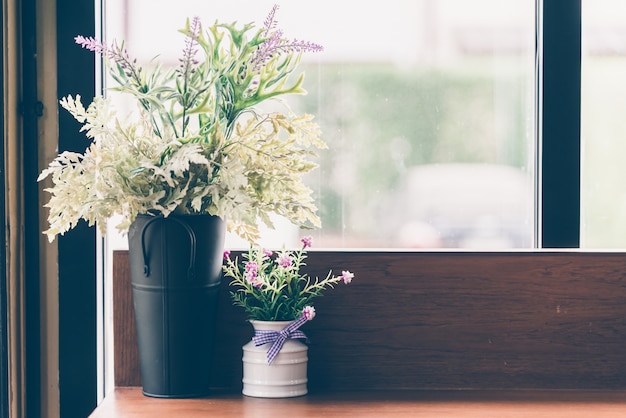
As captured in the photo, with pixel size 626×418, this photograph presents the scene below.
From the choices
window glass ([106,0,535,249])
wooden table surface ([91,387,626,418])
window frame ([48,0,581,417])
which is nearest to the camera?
wooden table surface ([91,387,626,418])

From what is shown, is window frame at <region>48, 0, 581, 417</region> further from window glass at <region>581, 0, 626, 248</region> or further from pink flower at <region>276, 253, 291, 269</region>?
pink flower at <region>276, 253, 291, 269</region>

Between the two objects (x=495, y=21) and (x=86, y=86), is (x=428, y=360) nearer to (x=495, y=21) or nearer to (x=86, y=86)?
(x=495, y=21)

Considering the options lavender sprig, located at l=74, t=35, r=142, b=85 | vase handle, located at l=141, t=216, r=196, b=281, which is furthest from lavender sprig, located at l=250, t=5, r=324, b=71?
vase handle, located at l=141, t=216, r=196, b=281

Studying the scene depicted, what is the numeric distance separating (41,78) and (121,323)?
2.19 feet

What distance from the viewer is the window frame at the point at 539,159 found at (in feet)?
6.04

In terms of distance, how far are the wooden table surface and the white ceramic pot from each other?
2 cm

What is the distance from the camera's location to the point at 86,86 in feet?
6.16

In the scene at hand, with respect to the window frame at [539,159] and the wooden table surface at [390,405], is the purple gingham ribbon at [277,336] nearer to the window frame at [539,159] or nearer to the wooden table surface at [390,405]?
the wooden table surface at [390,405]

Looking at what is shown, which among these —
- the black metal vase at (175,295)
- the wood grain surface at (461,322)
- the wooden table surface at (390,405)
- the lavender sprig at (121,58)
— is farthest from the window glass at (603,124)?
the lavender sprig at (121,58)

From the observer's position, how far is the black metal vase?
1.42 meters

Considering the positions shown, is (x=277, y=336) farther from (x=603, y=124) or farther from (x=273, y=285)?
(x=603, y=124)

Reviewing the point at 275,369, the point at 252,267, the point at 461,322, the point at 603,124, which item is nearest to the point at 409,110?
the point at 603,124

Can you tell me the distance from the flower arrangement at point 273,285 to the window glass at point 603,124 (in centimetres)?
75

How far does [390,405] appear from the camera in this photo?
147 cm
